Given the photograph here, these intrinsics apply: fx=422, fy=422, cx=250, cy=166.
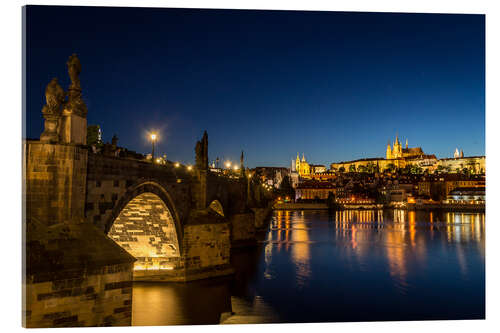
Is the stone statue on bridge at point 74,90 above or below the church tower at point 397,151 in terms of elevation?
below

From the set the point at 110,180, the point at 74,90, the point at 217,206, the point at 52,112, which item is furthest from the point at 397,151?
the point at 52,112

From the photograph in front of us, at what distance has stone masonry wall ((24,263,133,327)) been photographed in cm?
632

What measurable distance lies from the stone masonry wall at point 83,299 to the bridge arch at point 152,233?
652 cm

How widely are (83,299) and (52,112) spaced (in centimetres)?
324

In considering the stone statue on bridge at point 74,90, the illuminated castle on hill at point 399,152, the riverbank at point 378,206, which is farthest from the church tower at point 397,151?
the stone statue on bridge at point 74,90

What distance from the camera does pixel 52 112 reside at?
7.37 meters

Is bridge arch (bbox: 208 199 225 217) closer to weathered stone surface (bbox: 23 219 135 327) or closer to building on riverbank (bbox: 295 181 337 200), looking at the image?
weathered stone surface (bbox: 23 219 135 327)

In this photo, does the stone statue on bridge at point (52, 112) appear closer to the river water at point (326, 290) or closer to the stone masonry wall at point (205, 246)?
the river water at point (326, 290)

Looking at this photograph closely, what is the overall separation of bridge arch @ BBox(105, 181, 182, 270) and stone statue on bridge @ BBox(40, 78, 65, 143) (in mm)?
6651

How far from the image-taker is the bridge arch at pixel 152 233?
563 inches

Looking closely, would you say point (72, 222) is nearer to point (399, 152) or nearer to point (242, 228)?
point (242, 228)

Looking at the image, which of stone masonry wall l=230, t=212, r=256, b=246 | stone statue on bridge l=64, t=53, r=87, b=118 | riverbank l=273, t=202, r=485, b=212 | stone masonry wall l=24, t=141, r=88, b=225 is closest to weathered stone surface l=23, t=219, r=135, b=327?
stone masonry wall l=24, t=141, r=88, b=225
